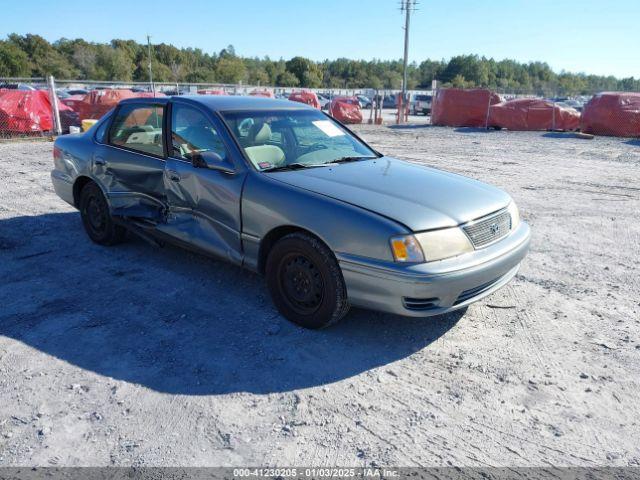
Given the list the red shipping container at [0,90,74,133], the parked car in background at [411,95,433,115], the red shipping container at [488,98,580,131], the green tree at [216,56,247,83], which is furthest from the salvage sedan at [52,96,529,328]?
the green tree at [216,56,247,83]

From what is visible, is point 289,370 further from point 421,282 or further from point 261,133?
point 261,133

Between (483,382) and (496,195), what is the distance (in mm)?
1533

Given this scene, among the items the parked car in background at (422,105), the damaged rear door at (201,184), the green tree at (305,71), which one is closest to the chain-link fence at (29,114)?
the damaged rear door at (201,184)

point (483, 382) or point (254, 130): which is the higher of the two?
point (254, 130)

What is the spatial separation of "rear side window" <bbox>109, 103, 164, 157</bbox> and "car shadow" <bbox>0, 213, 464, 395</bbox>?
1144 mm

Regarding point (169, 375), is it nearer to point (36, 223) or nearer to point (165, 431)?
point (165, 431)

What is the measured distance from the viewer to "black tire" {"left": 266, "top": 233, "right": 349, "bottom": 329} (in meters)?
3.49

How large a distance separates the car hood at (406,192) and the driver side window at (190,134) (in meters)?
0.75

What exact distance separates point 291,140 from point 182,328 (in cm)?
182

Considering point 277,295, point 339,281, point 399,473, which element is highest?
point 339,281

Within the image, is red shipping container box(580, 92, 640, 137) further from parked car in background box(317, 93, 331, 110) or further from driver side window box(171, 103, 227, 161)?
driver side window box(171, 103, 227, 161)

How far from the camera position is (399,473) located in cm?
245

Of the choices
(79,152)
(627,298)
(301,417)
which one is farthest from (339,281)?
(79,152)

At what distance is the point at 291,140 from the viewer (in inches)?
176
